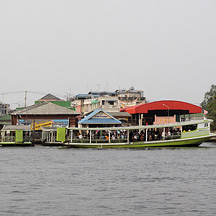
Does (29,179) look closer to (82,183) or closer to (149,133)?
(82,183)

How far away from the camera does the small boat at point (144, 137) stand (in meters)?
53.8

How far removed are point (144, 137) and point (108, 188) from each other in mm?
32769

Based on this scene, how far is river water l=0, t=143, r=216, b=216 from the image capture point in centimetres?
1941

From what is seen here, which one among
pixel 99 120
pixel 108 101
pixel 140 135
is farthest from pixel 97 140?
pixel 108 101

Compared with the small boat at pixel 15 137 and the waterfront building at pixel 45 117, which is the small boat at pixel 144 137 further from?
the waterfront building at pixel 45 117

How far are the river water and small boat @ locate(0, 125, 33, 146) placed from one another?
25.5 m

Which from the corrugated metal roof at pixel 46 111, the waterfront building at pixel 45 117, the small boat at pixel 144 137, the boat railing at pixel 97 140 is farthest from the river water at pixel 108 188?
the corrugated metal roof at pixel 46 111

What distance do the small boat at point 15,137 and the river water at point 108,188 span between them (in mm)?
25541

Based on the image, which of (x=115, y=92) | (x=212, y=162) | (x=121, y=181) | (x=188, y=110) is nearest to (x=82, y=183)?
(x=121, y=181)

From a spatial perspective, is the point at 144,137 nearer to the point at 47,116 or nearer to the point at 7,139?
the point at 7,139

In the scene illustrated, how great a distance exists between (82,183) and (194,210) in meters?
8.34

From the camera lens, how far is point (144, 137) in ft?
187

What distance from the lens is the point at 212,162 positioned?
38.2 m

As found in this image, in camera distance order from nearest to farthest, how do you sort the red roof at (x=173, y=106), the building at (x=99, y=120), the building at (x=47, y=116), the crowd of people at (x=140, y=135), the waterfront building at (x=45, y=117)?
the crowd of people at (x=140, y=135) < the building at (x=99, y=120) < the waterfront building at (x=45, y=117) < the building at (x=47, y=116) < the red roof at (x=173, y=106)
